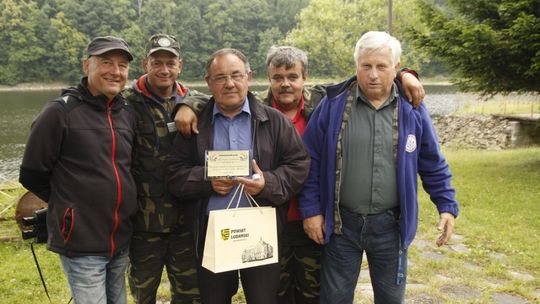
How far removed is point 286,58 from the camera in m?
3.15

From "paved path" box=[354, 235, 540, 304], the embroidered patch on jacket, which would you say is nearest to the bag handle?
the embroidered patch on jacket

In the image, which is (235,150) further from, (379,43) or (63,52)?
(63,52)

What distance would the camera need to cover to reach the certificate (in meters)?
2.45

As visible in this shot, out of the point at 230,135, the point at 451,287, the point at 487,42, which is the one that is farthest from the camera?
the point at 487,42

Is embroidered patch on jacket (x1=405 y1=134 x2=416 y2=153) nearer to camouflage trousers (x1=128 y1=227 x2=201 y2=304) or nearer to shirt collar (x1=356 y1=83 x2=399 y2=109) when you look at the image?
shirt collar (x1=356 y1=83 x2=399 y2=109)

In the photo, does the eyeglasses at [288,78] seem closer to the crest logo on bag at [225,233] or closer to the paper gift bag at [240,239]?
the paper gift bag at [240,239]

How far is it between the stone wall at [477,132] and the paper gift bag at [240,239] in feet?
48.2

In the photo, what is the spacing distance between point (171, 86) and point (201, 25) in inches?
3308

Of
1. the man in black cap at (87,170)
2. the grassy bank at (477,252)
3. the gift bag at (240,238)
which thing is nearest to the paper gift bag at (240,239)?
the gift bag at (240,238)

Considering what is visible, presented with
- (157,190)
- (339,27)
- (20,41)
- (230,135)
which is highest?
(20,41)

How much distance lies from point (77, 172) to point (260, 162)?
1071 mm

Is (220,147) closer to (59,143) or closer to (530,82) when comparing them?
(59,143)

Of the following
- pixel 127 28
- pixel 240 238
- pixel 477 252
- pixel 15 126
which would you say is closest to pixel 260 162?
pixel 240 238

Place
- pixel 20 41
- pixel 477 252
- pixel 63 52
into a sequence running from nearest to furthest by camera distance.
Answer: pixel 477 252 → pixel 63 52 → pixel 20 41
